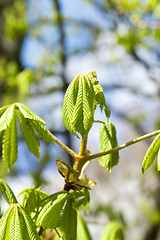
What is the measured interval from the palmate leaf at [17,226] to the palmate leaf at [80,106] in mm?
150

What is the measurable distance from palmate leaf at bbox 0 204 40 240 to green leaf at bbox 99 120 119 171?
0.58ft

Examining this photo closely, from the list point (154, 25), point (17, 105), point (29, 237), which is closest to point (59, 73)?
point (154, 25)

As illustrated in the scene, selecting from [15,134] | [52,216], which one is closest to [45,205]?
[52,216]

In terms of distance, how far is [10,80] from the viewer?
224 cm

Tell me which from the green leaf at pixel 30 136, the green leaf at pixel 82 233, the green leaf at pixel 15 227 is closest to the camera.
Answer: the green leaf at pixel 15 227

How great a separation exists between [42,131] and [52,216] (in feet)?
0.46

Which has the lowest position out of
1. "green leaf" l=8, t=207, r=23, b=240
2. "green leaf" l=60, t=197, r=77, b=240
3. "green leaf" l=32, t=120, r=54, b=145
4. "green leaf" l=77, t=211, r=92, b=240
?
"green leaf" l=77, t=211, r=92, b=240

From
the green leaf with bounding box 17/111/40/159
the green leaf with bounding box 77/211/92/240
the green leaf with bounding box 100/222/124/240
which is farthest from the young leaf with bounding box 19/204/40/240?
the green leaf with bounding box 100/222/124/240

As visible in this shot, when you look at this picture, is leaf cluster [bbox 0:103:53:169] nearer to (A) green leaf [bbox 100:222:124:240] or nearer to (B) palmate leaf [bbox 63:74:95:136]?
(B) palmate leaf [bbox 63:74:95:136]

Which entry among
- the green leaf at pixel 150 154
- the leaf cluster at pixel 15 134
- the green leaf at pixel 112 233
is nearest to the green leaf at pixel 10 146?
the leaf cluster at pixel 15 134

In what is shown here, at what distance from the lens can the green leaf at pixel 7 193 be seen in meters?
0.47

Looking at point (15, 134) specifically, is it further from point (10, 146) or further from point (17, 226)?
point (17, 226)

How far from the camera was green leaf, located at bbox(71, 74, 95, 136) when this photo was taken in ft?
1.49

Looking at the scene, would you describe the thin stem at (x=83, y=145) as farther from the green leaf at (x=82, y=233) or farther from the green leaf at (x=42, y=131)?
the green leaf at (x=82, y=233)
